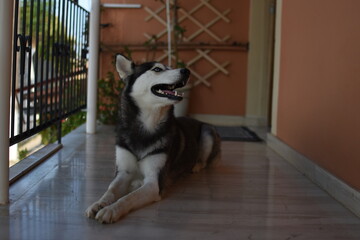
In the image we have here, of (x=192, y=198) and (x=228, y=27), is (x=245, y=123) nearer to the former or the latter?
(x=228, y=27)

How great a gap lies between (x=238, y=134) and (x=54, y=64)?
5.56ft

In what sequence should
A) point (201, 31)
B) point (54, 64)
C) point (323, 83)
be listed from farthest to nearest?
point (201, 31) → point (54, 64) → point (323, 83)

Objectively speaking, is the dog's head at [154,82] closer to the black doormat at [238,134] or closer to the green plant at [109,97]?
the black doormat at [238,134]

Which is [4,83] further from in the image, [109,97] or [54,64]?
[109,97]

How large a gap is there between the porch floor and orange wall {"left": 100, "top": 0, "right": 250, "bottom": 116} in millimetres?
2278

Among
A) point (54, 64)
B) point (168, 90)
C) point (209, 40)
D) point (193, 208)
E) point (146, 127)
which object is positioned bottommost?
point (193, 208)

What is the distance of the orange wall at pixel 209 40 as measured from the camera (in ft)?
15.1

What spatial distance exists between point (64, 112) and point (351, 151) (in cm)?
208

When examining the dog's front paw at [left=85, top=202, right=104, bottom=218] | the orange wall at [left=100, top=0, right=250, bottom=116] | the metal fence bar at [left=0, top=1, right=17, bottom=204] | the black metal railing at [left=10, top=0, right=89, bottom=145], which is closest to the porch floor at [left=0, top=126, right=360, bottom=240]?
the dog's front paw at [left=85, top=202, right=104, bottom=218]

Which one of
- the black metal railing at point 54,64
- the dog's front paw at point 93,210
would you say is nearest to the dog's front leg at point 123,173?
the dog's front paw at point 93,210

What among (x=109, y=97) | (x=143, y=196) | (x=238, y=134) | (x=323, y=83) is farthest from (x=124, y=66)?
(x=109, y=97)

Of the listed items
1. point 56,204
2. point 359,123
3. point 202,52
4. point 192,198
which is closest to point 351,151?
point 359,123

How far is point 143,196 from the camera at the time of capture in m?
1.61

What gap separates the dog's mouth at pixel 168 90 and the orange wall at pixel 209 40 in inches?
113
